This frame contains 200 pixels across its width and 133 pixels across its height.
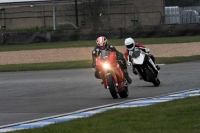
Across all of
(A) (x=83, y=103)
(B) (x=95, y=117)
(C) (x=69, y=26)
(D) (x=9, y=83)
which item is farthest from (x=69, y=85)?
(C) (x=69, y=26)

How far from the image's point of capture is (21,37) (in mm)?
43844

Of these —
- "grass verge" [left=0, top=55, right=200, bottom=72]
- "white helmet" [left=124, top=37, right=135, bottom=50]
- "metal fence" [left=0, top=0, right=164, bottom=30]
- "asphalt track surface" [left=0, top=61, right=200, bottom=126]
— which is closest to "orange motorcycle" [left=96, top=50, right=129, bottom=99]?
"asphalt track surface" [left=0, top=61, right=200, bottom=126]

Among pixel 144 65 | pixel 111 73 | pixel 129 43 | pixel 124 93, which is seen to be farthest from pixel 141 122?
pixel 144 65

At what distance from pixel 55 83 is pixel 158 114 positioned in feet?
34.8

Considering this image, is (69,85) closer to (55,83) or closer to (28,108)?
(55,83)

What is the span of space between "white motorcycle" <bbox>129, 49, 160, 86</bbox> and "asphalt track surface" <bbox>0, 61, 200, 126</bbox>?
27 centimetres

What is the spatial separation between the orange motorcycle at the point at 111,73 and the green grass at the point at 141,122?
11.5ft

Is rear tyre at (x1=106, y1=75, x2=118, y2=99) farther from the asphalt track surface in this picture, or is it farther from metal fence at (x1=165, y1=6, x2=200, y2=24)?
metal fence at (x1=165, y1=6, x2=200, y2=24)

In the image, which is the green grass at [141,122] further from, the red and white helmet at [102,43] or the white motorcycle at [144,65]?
the white motorcycle at [144,65]

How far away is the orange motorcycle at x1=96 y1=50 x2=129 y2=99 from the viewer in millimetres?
14863

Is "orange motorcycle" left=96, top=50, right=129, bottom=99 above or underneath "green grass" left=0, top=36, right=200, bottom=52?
underneath

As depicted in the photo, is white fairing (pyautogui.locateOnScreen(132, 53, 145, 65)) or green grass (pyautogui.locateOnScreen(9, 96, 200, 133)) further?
white fairing (pyautogui.locateOnScreen(132, 53, 145, 65))

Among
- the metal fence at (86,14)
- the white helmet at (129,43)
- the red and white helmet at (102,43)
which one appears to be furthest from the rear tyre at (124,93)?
the metal fence at (86,14)

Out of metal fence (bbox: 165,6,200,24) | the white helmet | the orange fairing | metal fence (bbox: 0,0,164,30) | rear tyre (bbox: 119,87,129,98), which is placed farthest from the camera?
metal fence (bbox: 165,6,200,24)
